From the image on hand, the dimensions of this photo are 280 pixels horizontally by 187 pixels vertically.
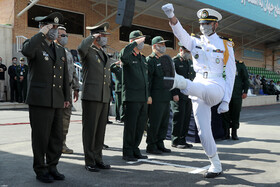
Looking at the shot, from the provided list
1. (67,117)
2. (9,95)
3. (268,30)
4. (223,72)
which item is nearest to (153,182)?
(223,72)

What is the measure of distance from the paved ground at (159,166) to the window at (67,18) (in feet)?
35.7

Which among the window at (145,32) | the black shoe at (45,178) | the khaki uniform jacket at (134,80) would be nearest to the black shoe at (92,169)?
the black shoe at (45,178)

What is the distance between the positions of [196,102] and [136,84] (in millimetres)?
1282

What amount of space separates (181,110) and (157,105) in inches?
28.8

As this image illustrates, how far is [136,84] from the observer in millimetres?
5344

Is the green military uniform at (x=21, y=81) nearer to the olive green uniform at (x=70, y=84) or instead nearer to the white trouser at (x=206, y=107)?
the olive green uniform at (x=70, y=84)

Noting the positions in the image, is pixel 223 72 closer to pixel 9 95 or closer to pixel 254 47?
pixel 9 95

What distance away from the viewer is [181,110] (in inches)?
258

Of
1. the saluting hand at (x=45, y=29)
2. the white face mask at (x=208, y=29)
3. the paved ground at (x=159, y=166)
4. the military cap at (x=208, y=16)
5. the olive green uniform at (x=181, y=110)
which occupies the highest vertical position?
the military cap at (x=208, y=16)

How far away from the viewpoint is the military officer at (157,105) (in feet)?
19.6

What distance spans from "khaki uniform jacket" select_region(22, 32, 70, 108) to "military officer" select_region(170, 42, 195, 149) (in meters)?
2.92

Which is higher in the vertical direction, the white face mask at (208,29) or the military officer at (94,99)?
the white face mask at (208,29)

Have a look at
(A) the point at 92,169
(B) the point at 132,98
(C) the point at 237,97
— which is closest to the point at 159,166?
(A) the point at 92,169

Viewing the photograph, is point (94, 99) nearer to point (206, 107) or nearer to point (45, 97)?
point (45, 97)
